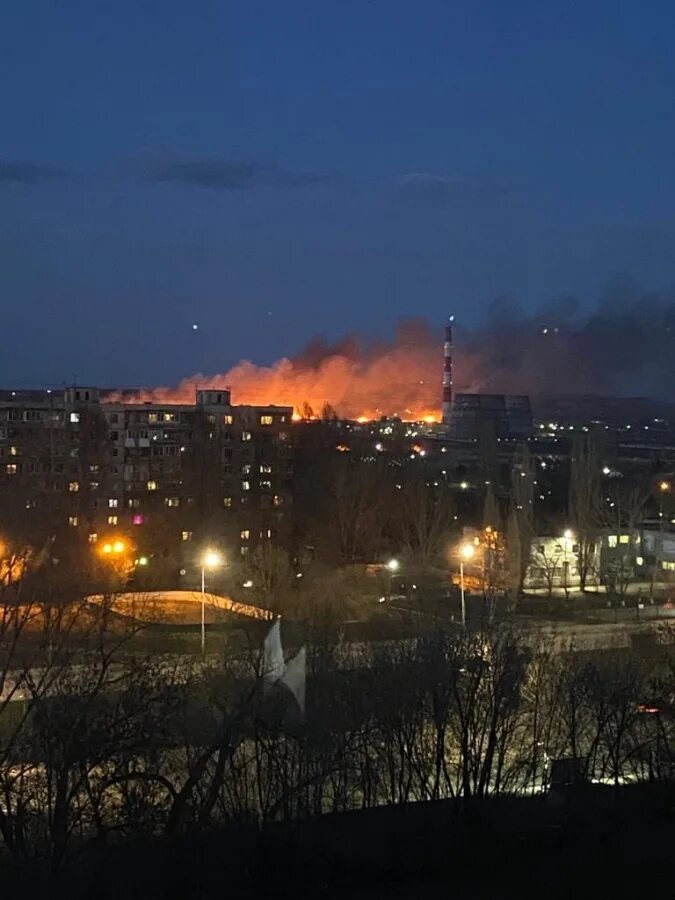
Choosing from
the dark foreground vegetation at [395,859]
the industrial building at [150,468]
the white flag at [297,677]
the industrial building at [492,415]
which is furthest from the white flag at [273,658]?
the industrial building at [492,415]

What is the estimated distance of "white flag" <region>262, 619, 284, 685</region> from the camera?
4.44m

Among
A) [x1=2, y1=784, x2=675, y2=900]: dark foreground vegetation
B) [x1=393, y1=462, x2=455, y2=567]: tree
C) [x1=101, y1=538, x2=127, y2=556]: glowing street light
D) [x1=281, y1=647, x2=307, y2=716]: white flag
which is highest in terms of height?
[x1=393, y1=462, x2=455, y2=567]: tree

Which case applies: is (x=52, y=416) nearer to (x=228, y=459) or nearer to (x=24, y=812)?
(x=228, y=459)

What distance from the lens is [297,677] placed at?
15.0 ft

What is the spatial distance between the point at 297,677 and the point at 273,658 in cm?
16

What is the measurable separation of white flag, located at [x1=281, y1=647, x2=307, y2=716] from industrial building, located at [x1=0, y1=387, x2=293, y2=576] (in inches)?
277

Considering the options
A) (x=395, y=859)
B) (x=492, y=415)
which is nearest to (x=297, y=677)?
(x=395, y=859)

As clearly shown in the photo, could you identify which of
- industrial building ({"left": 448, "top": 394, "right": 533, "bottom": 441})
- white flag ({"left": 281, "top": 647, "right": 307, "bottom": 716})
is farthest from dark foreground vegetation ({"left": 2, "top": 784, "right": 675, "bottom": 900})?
industrial building ({"left": 448, "top": 394, "right": 533, "bottom": 441})

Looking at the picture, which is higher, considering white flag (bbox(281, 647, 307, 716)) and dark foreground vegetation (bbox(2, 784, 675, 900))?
white flag (bbox(281, 647, 307, 716))

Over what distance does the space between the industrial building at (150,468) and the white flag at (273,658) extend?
272 inches

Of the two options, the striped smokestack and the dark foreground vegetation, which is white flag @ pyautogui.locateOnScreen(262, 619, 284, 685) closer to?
the dark foreground vegetation

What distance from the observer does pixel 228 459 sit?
1519cm

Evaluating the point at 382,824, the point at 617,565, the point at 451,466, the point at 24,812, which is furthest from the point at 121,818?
the point at 451,466

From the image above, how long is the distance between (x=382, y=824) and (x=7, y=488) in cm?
952
